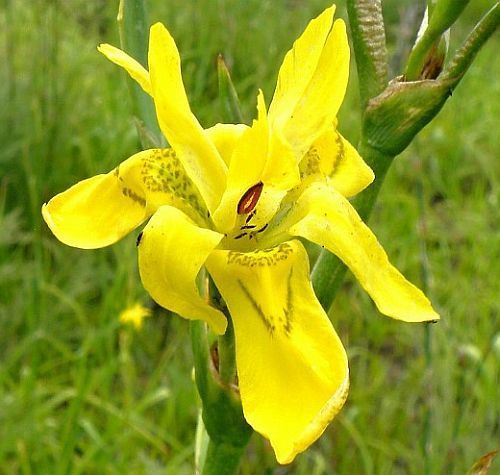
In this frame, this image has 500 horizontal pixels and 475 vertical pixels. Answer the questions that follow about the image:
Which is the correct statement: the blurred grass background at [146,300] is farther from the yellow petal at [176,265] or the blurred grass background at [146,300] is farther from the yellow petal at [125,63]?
the yellow petal at [176,265]

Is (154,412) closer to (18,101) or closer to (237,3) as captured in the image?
(18,101)

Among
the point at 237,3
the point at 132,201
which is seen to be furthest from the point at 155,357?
the point at 237,3

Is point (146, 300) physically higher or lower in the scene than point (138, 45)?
lower

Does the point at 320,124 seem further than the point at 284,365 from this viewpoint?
Yes

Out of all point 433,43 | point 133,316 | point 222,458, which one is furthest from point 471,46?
point 133,316

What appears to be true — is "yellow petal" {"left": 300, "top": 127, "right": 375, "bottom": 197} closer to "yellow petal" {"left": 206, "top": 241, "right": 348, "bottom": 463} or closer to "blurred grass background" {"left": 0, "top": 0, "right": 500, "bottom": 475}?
"yellow petal" {"left": 206, "top": 241, "right": 348, "bottom": 463}

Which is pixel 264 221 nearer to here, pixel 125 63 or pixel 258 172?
pixel 258 172
